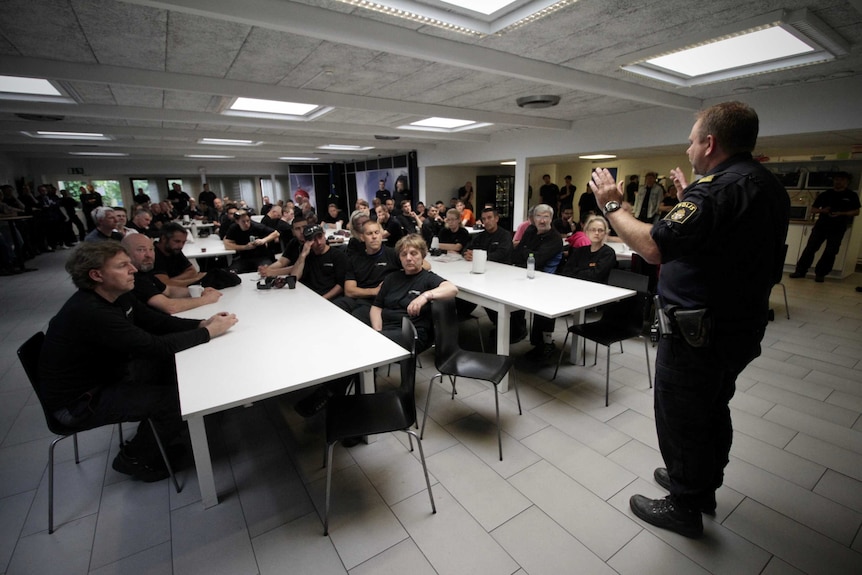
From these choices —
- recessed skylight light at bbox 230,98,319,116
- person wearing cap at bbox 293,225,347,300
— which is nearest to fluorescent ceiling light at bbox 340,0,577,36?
person wearing cap at bbox 293,225,347,300

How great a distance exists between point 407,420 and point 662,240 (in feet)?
4.31

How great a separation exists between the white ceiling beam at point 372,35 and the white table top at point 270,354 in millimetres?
1785

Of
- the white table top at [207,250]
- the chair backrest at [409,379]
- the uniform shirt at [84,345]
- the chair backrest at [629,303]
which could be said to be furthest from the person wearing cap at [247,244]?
the chair backrest at [629,303]

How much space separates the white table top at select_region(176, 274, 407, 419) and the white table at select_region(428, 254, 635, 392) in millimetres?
1059

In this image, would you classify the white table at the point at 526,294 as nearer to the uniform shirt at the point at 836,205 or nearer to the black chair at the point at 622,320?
the black chair at the point at 622,320

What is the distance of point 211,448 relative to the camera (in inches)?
94.3

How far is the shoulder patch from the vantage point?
4.51ft

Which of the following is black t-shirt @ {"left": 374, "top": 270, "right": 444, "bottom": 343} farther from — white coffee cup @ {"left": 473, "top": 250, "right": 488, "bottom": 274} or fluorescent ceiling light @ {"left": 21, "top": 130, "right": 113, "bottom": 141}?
fluorescent ceiling light @ {"left": 21, "top": 130, "right": 113, "bottom": 141}

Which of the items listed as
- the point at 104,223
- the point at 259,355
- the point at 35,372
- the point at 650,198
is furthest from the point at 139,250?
the point at 650,198

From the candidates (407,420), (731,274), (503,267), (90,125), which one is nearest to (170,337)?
(407,420)

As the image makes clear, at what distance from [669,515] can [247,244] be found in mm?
5190

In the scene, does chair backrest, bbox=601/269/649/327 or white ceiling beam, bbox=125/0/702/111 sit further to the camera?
chair backrest, bbox=601/269/649/327

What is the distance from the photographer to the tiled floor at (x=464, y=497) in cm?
166

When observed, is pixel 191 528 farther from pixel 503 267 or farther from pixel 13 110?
pixel 13 110
